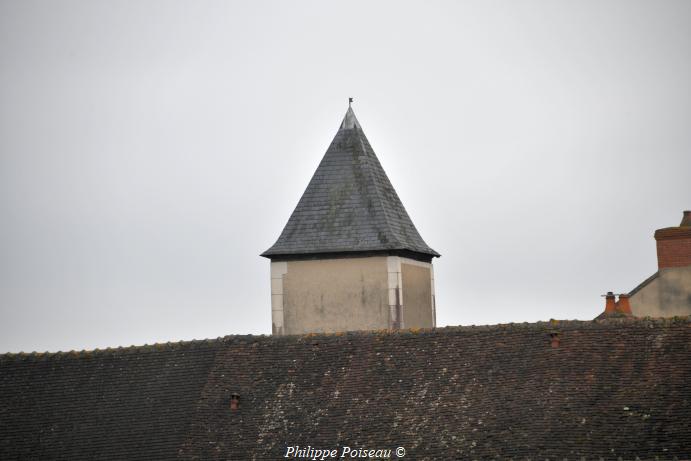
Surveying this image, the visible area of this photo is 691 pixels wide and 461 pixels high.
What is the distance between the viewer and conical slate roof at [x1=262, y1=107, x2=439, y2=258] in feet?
131

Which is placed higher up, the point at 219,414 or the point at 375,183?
the point at 375,183

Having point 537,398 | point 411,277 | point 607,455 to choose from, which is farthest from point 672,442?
point 411,277

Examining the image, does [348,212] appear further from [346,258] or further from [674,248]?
[674,248]

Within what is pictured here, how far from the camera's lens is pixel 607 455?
29.5 meters

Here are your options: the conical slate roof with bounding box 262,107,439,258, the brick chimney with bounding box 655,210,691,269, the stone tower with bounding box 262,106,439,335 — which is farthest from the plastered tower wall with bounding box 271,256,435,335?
the brick chimney with bounding box 655,210,691,269

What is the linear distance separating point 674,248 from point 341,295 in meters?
8.01

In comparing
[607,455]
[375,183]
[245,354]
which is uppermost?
[375,183]

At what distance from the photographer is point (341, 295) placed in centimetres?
3997

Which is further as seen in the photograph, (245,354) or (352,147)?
(352,147)

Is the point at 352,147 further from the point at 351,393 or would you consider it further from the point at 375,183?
the point at 351,393

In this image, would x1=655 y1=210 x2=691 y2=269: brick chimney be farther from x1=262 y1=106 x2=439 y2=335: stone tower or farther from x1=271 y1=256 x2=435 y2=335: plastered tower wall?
x1=271 y1=256 x2=435 y2=335: plastered tower wall

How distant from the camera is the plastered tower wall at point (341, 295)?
39750 millimetres

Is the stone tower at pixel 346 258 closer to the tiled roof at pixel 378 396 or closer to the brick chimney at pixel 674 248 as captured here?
the tiled roof at pixel 378 396

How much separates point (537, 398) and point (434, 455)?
2.34m
